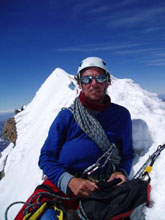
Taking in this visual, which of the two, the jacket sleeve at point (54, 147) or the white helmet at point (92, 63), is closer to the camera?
the jacket sleeve at point (54, 147)

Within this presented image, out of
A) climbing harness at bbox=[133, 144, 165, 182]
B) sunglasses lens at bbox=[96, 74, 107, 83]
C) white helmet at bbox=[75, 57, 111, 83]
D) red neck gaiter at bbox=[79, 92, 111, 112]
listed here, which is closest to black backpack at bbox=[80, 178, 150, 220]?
climbing harness at bbox=[133, 144, 165, 182]

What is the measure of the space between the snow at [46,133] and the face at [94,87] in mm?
1343

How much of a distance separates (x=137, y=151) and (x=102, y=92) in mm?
1495

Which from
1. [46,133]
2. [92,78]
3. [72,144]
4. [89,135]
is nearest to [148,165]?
[89,135]

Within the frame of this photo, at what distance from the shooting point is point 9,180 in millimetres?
7441

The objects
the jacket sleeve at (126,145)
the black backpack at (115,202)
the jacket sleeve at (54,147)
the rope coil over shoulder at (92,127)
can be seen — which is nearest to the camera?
the black backpack at (115,202)

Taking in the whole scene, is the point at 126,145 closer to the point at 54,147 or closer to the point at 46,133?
the point at 54,147

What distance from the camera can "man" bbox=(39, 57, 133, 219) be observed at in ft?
9.22

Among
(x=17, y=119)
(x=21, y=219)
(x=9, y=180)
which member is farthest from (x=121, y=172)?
(x=17, y=119)

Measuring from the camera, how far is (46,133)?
7934 mm

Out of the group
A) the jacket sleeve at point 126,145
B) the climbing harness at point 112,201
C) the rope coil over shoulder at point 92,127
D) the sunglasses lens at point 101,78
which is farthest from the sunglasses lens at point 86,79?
the climbing harness at point 112,201

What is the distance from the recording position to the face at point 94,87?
289cm

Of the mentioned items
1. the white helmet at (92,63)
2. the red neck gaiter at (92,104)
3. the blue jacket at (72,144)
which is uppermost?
the white helmet at (92,63)

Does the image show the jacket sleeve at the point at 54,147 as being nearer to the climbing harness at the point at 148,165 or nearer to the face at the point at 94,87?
the face at the point at 94,87
